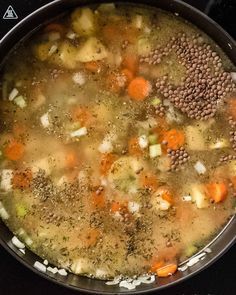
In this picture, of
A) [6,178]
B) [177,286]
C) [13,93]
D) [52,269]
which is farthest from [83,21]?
[177,286]

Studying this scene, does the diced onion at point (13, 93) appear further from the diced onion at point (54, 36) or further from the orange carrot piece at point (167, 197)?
the orange carrot piece at point (167, 197)

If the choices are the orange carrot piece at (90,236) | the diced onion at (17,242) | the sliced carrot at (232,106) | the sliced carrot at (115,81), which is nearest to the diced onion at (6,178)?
the diced onion at (17,242)

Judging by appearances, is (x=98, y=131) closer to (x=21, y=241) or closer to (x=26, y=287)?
(x=21, y=241)

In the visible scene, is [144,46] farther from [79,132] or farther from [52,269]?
[52,269]

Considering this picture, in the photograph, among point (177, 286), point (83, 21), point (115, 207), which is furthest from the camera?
point (177, 286)

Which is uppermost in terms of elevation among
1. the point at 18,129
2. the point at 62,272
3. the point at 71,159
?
the point at 18,129

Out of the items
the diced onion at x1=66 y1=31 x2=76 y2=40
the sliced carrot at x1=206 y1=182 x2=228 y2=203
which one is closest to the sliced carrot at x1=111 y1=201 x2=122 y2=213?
the sliced carrot at x1=206 y1=182 x2=228 y2=203

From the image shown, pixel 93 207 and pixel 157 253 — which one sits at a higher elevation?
pixel 93 207

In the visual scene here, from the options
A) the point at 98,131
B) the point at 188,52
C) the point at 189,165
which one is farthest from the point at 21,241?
the point at 188,52
